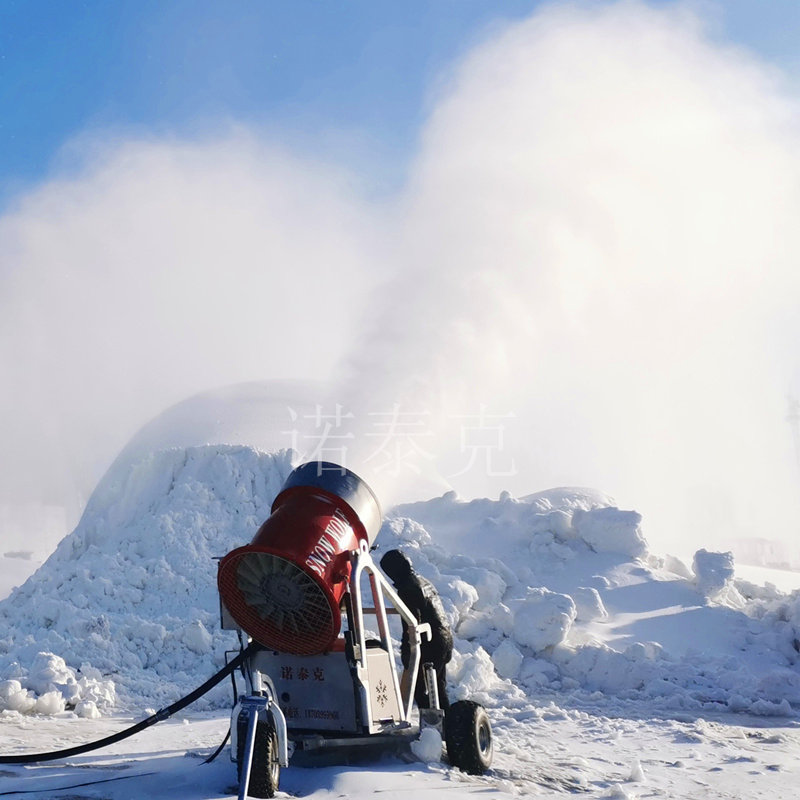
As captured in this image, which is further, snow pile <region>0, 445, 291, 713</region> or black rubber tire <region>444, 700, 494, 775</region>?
snow pile <region>0, 445, 291, 713</region>

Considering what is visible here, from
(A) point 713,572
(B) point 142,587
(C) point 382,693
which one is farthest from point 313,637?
(A) point 713,572

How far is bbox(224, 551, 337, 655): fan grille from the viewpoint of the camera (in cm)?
533

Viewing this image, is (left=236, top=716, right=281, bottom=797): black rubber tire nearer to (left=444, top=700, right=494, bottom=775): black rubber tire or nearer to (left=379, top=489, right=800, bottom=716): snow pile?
(left=444, top=700, right=494, bottom=775): black rubber tire

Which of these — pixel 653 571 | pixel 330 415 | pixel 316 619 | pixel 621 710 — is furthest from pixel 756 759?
pixel 330 415

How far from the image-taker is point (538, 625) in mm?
11742

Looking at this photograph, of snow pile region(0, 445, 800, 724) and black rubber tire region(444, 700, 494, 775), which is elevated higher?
snow pile region(0, 445, 800, 724)

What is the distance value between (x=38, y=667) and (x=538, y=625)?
6.77m

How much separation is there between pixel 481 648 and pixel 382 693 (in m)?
5.73

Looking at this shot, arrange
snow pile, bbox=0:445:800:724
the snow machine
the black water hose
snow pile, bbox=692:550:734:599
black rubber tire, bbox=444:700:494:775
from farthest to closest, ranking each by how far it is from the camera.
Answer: snow pile, bbox=692:550:734:599 < snow pile, bbox=0:445:800:724 < black rubber tire, bbox=444:700:494:775 < the black water hose < the snow machine

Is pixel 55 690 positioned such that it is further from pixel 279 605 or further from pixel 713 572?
pixel 713 572

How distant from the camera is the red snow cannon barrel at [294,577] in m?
5.28

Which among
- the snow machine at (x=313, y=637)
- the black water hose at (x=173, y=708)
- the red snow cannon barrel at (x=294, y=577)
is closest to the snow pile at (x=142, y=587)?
the black water hose at (x=173, y=708)

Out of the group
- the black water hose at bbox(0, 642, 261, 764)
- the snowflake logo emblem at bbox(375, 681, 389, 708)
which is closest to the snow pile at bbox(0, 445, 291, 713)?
the black water hose at bbox(0, 642, 261, 764)

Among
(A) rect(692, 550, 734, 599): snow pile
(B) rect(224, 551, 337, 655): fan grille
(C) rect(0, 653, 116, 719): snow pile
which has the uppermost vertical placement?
(A) rect(692, 550, 734, 599): snow pile
